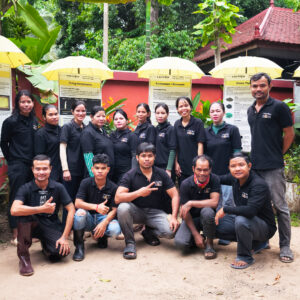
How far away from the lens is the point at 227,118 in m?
5.98

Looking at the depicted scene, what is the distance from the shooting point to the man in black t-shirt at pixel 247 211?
3.67 metres

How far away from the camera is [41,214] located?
3877 millimetres

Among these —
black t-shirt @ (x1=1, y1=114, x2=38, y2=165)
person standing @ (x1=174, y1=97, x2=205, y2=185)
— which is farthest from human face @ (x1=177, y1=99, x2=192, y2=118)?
black t-shirt @ (x1=1, y1=114, x2=38, y2=165)

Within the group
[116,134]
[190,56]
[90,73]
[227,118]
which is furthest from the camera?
[190,56]

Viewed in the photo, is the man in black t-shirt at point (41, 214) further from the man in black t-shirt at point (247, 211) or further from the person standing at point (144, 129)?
the man in black t-shirt at point (247, 211)

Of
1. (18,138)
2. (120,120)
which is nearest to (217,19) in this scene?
(120,120)

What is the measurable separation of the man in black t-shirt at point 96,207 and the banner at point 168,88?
196 cm

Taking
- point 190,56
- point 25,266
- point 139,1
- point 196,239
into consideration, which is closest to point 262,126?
point 196,239

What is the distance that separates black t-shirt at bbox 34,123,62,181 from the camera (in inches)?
173

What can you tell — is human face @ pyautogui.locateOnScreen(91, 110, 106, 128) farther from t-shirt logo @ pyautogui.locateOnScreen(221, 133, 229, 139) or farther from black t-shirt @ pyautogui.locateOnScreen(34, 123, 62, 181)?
t-shirt logo @ pyautogui.locateOnScreen(221, 133, 229, 139)

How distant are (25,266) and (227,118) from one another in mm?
3852

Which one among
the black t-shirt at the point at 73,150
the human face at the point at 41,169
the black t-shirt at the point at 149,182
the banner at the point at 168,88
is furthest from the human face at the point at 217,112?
the human face at the point at 41,169

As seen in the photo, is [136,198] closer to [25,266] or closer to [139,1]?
[25,266]

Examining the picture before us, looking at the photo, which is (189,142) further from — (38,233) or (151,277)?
(38,233)
